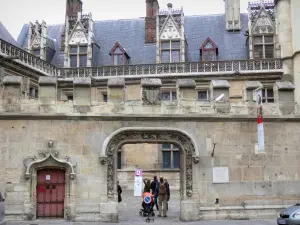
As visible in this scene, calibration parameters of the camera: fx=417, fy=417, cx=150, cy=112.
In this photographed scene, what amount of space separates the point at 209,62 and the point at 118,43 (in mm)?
6847

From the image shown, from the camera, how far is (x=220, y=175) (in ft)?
47.8

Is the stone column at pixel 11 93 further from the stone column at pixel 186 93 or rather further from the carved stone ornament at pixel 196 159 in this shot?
the carved stone ornament at pixel 196 159

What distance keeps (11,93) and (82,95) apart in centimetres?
241

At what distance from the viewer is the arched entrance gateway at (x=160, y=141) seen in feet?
46.7

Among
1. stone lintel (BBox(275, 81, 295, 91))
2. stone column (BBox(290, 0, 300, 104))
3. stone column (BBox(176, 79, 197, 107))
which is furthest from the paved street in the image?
stone column (BBox(290, 0, 300, 104))

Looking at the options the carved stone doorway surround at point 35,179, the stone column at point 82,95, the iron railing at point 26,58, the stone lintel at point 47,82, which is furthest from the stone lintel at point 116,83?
the iron railing at point 26,58

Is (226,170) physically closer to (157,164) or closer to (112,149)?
Result: (112,149)

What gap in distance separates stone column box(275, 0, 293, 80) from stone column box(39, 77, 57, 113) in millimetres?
15604

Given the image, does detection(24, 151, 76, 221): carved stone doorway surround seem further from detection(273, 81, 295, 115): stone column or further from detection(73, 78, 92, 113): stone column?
detection(273, 81, 295, 115): stone column

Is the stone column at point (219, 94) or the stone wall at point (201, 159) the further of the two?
the stone column at point (219, 94)

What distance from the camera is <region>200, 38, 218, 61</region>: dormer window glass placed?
28.4 m

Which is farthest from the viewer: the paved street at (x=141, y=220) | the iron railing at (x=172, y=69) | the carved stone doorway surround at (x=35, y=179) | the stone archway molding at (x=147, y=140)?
the iron railing at (x=172, y=69)

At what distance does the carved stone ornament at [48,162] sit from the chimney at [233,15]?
1978cm

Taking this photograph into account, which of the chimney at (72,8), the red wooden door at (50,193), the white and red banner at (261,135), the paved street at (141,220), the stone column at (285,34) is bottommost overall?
the paved street at (141,220)
